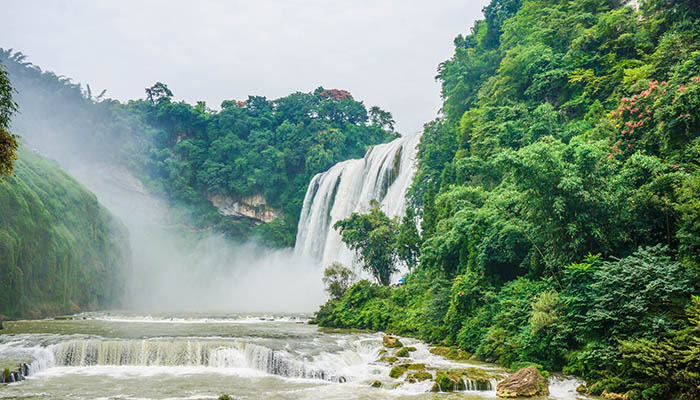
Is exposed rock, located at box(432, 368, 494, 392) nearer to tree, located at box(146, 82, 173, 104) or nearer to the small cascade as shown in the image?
the small cascade

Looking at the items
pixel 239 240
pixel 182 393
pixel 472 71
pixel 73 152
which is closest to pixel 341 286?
pixel 182 393

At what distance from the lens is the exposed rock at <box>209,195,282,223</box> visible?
182 feet

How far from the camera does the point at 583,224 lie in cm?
1145

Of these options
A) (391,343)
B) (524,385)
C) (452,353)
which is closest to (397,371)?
(452,353)

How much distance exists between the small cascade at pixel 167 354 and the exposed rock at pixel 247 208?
137 feet

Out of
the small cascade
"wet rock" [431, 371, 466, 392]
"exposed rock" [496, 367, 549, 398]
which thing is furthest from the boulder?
"exposed rock" [496, 367, 549, 398]

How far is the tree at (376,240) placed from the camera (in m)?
26.0

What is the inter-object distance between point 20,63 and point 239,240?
3068 centimetres

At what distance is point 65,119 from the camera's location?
50.6 m

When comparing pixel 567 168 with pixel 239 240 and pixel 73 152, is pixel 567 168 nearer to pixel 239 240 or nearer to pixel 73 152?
pixel 239 240

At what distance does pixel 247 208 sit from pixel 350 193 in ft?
70.7

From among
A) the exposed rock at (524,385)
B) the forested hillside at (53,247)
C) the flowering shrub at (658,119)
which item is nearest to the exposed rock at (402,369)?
the exposed rock at (524,385)

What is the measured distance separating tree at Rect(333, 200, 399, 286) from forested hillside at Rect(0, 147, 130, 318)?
17.2 metres

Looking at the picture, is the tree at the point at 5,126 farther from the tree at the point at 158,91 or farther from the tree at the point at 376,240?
the tree at the point at 158,91
